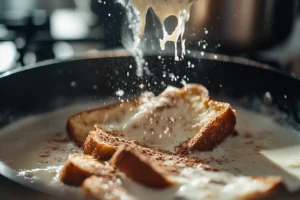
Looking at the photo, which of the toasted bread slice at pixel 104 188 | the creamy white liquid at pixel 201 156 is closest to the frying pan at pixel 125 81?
the creamy white liquid at pixel 201 156

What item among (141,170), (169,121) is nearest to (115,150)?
(141,170)

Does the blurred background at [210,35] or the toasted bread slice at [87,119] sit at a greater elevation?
the blurred background at [210,35]

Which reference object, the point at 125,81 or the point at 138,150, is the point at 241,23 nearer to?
the point at 125,81

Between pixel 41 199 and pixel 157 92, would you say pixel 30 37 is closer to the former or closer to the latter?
pixel 157 92

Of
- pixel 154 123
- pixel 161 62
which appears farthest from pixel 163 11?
pixel 161 62

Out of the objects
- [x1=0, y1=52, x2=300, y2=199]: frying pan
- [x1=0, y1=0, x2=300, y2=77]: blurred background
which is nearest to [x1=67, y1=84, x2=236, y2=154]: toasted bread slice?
[x1=0, y1=52, x2=300, y2=199]: frying pan

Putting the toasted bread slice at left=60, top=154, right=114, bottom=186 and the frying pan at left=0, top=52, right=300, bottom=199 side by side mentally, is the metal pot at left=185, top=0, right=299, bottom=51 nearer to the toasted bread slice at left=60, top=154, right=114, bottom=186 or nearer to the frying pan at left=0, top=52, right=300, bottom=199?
the frying pan at left=0, top=52, right=300, bottom=199

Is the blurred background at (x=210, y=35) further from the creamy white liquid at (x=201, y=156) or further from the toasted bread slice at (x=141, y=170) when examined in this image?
the toasted bread slice at (x=141, y=170)
